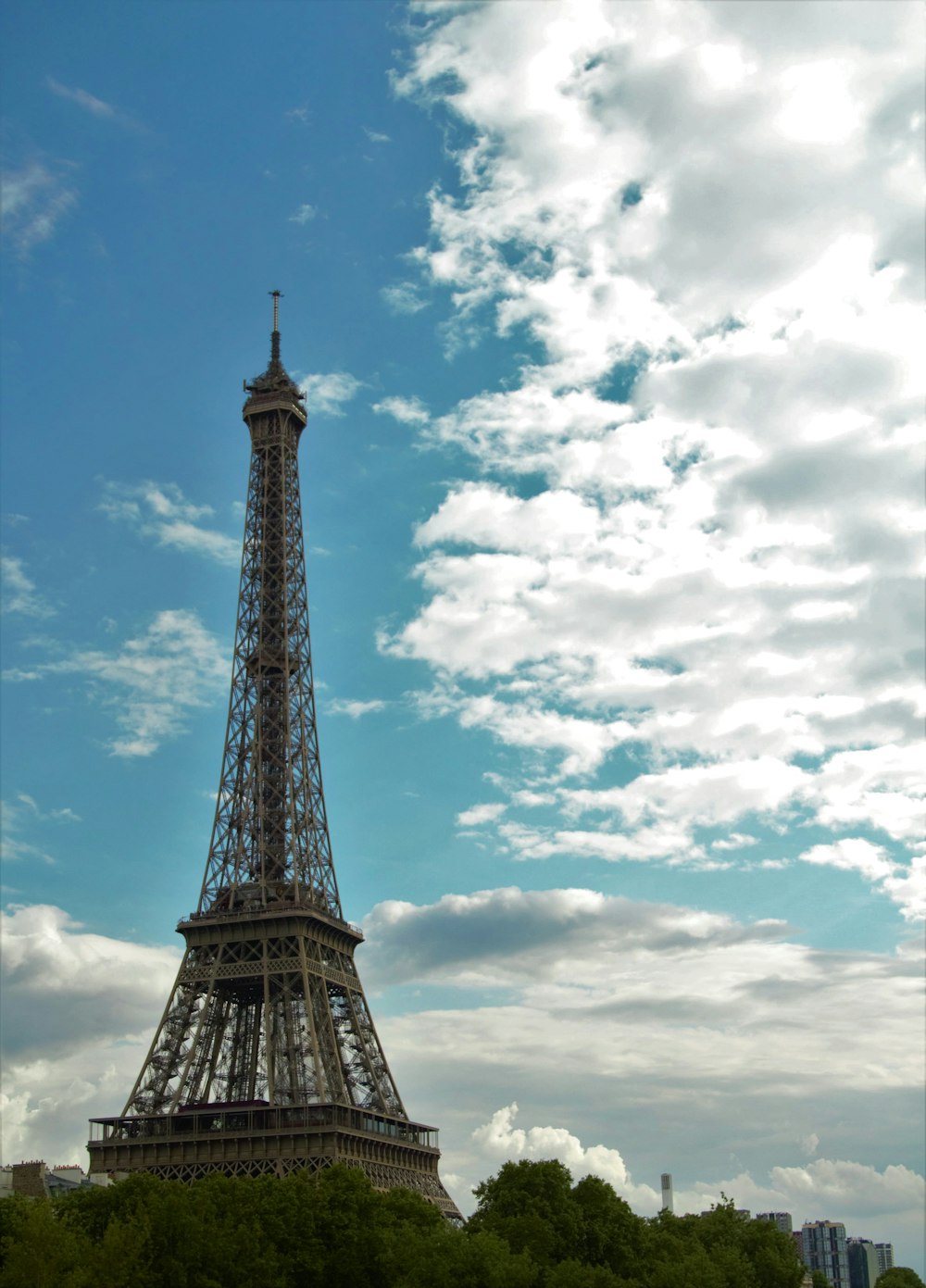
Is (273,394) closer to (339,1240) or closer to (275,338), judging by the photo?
(275,338)

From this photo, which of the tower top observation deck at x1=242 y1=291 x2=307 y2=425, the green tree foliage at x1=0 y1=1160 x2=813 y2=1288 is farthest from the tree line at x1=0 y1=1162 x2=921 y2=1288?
the tower top observation deck at x1=242 y1=291 x2=307 y2=425

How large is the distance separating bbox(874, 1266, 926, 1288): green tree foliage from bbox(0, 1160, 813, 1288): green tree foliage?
71.0 metres

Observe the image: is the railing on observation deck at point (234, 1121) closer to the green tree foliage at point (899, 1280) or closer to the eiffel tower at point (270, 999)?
the eiffel tower at point (270, 999)

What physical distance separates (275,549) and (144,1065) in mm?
45086

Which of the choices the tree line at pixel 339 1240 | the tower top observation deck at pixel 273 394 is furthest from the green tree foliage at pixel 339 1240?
the tower top observation deck at pixel 273 394

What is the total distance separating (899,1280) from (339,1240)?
103 m

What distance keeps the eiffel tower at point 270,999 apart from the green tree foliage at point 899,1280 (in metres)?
65.5

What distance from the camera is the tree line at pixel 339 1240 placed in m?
54.8

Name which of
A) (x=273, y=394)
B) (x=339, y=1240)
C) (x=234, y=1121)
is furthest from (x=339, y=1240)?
(x=273, y=394)

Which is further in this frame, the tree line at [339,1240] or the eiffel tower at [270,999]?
the eiffel tower at [270,999]

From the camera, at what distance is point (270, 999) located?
3841 inches

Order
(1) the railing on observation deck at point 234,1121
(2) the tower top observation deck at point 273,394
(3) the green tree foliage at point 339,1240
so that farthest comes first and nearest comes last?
(2) the tower top observation deck at point 273,394 < (1) the railing on observation deck at point 234,1121 < (3) the green tree foliage at point 339,1240

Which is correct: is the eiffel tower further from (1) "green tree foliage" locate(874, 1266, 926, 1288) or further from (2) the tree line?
(1) "green tree foliage" locate(874, 1266, 926, 1288)

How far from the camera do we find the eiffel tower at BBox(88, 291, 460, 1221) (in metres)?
90.8
